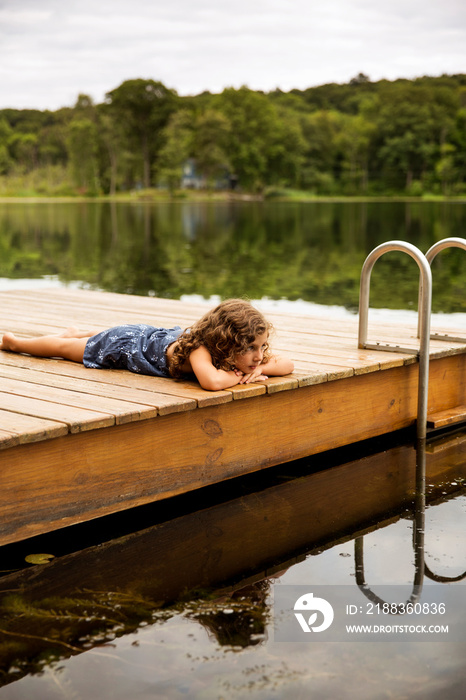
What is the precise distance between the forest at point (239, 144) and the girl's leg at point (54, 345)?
72925 millimetres

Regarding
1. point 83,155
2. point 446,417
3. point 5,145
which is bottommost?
point 446,417

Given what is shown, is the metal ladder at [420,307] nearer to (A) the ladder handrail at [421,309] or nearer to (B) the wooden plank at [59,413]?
(A) the ladder handrail at [421,309]

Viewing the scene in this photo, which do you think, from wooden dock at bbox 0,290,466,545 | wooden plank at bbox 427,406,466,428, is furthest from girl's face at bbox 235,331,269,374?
wooden plank at bbox 427,406,466,428

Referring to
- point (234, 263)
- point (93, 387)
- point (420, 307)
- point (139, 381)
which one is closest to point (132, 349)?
point (139, 381)

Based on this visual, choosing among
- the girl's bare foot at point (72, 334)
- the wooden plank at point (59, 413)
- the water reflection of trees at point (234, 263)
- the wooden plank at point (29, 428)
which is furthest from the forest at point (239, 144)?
the wooden plank at point (29, 428)

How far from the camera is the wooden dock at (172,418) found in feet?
9.96

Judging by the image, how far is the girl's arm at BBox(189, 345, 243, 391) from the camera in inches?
140

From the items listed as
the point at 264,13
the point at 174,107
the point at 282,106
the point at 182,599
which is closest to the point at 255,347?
the point at 182,599

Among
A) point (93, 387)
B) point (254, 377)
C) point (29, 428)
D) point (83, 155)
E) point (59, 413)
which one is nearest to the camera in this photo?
point (29, 428)

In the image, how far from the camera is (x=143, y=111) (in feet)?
285

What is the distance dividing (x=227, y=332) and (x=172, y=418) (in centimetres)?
47

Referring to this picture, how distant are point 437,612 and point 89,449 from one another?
1.47 meters

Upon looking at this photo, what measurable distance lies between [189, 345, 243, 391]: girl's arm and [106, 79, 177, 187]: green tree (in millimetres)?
83393

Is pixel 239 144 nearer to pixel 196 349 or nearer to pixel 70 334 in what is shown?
pixel 70 334
